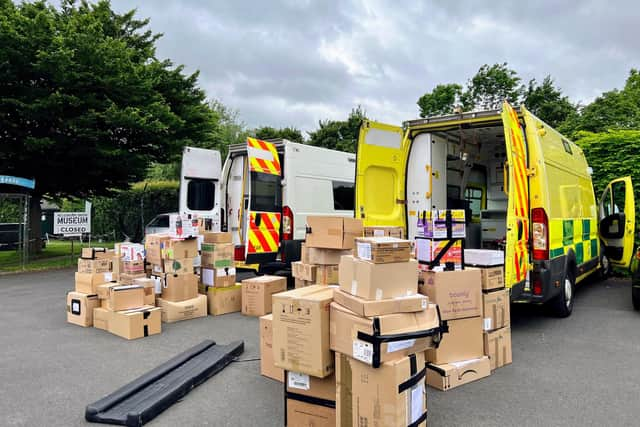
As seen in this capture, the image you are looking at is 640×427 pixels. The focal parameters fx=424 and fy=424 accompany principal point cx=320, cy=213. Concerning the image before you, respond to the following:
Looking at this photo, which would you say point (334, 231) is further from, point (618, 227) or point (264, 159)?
point (618, 227)

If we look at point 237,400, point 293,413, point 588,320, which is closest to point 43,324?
point 237,400

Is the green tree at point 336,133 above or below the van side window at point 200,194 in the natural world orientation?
above

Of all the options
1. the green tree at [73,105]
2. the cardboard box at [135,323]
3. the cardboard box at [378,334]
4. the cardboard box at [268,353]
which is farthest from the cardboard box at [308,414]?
the green tree at [73,105]

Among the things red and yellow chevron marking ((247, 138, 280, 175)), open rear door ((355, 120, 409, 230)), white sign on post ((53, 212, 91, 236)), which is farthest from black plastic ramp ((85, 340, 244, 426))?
white sign on post ((53, 212, 91, 236))

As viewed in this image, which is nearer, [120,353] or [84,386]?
[84,386]

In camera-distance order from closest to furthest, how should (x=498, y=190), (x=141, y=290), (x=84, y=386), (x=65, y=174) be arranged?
(x=84, y=386) → (x=141, y=290) → (x=498, y=190) → (x=65, y=174)

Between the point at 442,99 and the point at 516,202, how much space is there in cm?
2420

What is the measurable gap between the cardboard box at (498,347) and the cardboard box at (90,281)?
469 cm

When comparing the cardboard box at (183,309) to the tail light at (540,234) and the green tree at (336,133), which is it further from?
the green tree at (336,133)

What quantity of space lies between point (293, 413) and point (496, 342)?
2153 mm

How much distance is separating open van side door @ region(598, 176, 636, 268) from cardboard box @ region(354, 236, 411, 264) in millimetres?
6991

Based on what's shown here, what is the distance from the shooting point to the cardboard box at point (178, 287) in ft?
18.5

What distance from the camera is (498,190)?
7715mm

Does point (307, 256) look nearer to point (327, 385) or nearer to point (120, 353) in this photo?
point (120, 353)
